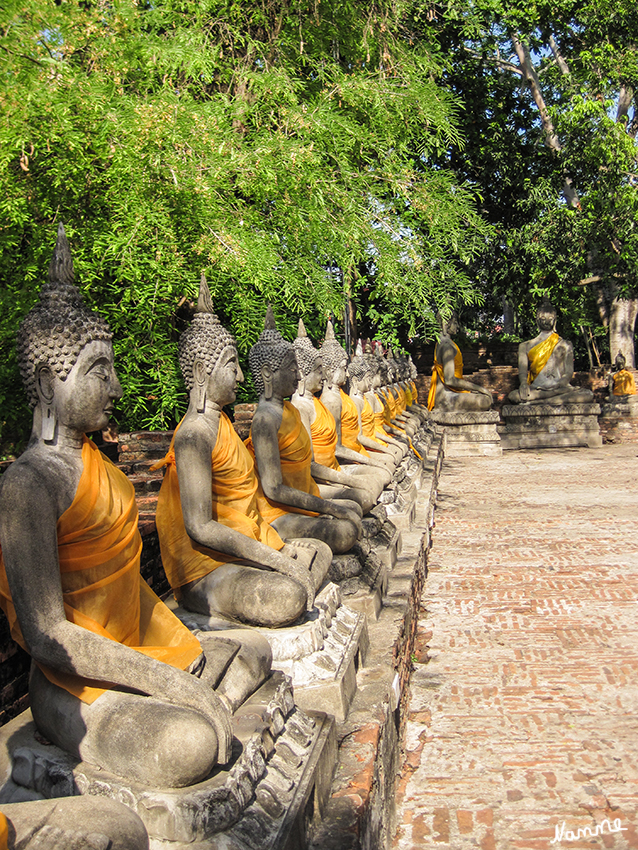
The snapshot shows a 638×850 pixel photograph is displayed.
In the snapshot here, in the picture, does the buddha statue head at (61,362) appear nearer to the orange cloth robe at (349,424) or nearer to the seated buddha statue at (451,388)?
the orange cloth robe at (349,424)

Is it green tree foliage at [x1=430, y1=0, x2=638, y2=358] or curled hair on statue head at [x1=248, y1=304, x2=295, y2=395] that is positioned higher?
green tree foliage at [x1=430, y1=0, x2=638, y2=358]

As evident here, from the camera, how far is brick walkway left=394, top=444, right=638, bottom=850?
3088 mm

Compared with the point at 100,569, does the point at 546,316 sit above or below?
above

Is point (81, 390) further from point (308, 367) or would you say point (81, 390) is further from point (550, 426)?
point (550, 426)

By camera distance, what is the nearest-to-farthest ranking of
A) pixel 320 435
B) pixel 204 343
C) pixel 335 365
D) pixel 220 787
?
pixel 220 787
pixel 204 343
pixel 320 435
pixel 335 365

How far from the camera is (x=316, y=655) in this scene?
314cm

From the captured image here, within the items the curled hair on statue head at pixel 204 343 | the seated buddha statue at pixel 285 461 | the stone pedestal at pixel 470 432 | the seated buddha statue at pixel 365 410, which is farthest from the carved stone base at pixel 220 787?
the stone pedestal at pixel 470 432

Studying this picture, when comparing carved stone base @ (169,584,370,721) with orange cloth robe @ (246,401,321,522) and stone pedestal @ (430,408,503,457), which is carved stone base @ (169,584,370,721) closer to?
orange cloth robe @ (246,401,321,522)

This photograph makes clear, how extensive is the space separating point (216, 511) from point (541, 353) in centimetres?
1465

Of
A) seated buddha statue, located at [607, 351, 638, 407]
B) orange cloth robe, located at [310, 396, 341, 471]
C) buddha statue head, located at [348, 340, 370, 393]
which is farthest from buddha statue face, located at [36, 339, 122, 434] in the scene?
seated buddha statue, located at [607, 351, 638, 407]

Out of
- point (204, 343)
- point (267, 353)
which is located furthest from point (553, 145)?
point (204, 343)

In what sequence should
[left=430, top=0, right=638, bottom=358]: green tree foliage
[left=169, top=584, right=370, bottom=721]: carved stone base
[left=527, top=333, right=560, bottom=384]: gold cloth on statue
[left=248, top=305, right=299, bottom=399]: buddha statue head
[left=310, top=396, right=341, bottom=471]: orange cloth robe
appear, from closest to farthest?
[left=169, top=584, right=370, bottom=721]: carved stone base < [left=248, top=305, right=299, bottom=399]: buddha statue head < [left=310, top=396, right=341, bottom=471]: orange cloth robe < [left=430, top=0, right=638, bottom=358]: green tree foliage < [left=527, top=333, right=560, bottom=384]: gold cloth on statue

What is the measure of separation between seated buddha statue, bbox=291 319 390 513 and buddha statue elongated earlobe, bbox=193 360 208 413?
77.0 inches

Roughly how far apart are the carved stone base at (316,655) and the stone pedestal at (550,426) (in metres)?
13.4
